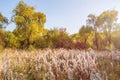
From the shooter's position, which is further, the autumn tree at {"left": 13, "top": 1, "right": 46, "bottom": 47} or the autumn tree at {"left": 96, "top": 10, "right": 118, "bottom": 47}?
the autumn tree at {"left": 96, "top": 10, "right": 118, "bottom": 47}

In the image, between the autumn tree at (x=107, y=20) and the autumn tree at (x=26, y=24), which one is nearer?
the autumn tree at (x=26, y=24)

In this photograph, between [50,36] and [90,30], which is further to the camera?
[90,30]

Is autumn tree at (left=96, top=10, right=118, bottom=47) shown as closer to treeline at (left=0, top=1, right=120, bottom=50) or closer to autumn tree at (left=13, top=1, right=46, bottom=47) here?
treeline at (left=0, top=1, right=120, bottom=50)

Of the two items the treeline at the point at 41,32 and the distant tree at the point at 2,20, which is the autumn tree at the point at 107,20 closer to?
the treeline at the point at 41,32

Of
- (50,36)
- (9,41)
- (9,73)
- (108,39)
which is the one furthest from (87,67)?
(108,39)

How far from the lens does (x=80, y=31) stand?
41969 millimetres

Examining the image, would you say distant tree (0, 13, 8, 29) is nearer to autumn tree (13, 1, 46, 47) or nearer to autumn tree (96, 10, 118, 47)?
autumn tree (13, 1, 46, 47)

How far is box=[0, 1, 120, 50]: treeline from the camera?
34.5m

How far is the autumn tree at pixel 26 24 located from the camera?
1390 inches

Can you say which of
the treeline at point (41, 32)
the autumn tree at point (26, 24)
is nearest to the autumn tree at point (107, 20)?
the treeline at point (41, 32)

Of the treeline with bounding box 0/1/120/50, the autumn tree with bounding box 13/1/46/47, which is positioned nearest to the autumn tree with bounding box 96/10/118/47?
the treeline with bounding box 0/1/120/50

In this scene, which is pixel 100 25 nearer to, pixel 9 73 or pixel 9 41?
pixel 9 41

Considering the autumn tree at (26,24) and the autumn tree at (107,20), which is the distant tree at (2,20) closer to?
the autumn tree at (26,24)

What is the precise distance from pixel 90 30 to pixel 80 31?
1.79 m
